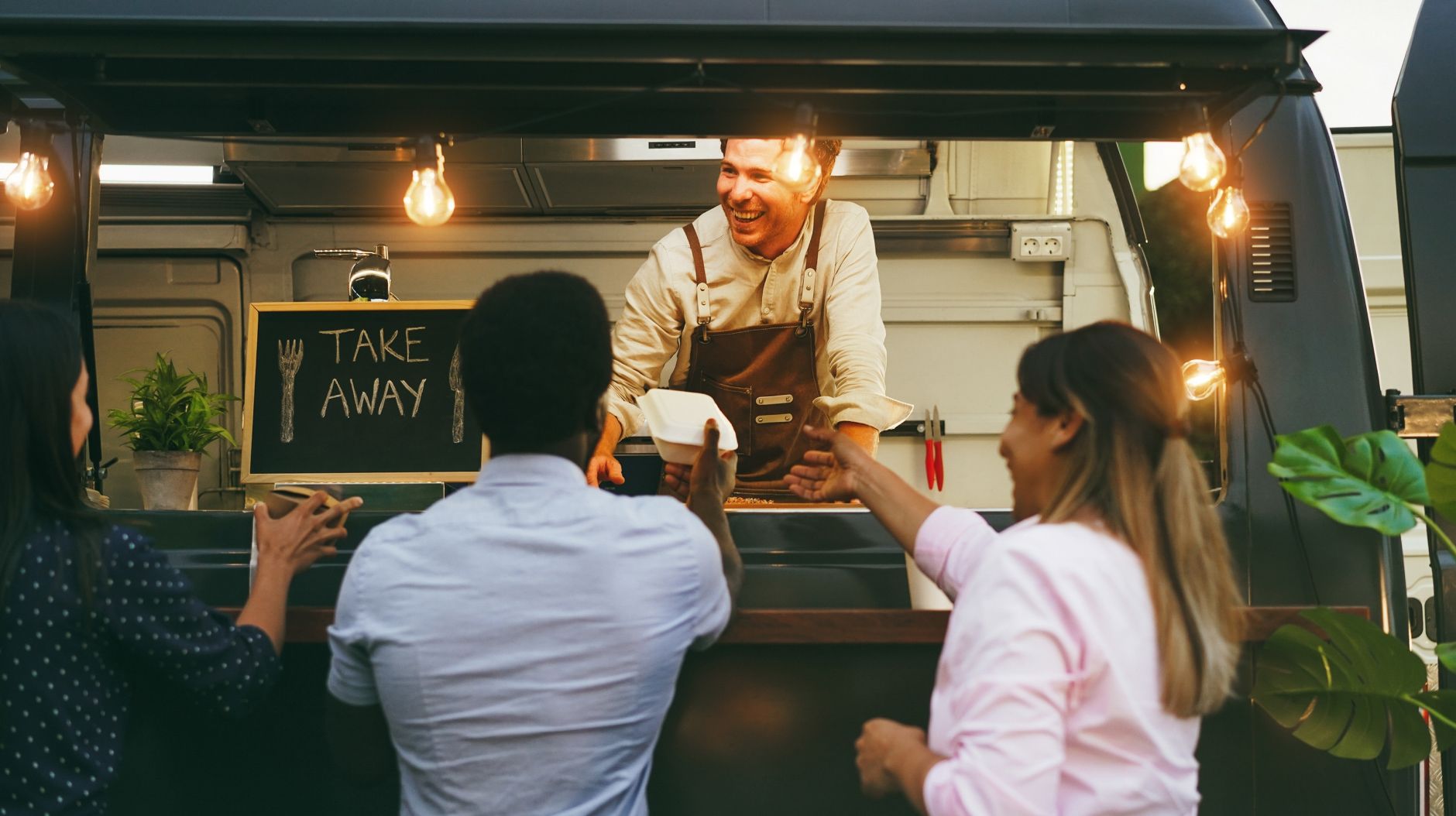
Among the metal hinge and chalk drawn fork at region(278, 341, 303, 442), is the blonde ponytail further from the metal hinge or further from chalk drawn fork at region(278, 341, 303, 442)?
chalk drawn fork at region(278, 341, 303, 442)

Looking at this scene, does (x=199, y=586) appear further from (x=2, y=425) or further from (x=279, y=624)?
(x=2, y=425)

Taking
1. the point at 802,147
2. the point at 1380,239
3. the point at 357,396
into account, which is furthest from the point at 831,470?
the point at 1380,239

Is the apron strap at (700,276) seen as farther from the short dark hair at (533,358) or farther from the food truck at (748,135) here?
the short dark hair at (533,358)

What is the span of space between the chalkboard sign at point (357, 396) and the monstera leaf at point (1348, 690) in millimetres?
1868

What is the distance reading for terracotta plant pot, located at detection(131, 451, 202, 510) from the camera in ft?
9.83

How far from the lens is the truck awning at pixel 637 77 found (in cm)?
213

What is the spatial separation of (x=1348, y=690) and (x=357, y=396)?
2.35 metres

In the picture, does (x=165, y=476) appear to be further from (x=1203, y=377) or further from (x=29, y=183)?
(x=1203, y=377)

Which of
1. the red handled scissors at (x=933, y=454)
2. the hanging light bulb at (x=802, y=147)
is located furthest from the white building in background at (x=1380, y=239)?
the hanging light bulb at (x=802, y=147)

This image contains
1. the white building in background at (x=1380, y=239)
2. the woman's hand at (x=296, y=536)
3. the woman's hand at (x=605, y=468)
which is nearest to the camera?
the woman's hand at (x=296, y=536)

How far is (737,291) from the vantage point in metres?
3.51

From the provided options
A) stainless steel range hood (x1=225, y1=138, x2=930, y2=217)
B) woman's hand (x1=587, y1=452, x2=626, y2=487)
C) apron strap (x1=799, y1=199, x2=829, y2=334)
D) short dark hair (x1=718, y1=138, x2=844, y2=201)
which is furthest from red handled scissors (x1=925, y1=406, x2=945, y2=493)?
woman's hand (x1=587, y1=452, x2=626, y2=487)

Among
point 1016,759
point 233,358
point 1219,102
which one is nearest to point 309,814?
point 1016,759

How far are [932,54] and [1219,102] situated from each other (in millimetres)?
673
